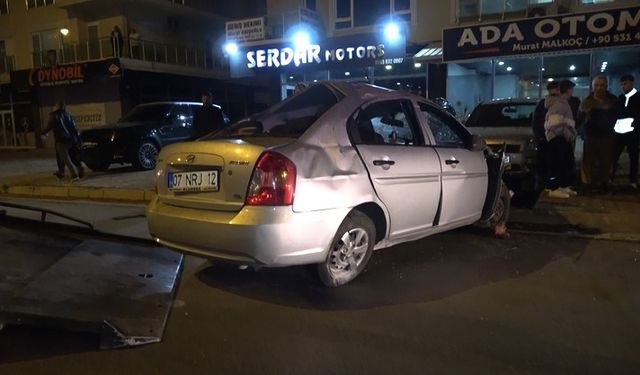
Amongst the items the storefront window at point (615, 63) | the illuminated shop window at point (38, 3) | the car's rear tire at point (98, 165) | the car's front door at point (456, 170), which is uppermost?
the illuminated shop window at point (38, 3)

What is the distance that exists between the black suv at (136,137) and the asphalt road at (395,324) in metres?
7.68

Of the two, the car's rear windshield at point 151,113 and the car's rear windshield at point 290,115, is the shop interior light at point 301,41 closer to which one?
the car's rear windshield at point 151,113

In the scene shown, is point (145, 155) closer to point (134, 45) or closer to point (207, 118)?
point (207, 118)

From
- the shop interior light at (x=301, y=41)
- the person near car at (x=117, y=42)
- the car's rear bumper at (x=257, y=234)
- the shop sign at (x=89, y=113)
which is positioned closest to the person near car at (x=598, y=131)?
the car's rear bumper at (x=257, y=234)

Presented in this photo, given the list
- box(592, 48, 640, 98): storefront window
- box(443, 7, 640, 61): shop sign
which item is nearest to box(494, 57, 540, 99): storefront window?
box(592, 48, 640, 98): storefront window

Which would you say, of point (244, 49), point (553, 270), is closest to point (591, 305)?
point (553, 270)

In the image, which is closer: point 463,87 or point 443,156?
point 443,156

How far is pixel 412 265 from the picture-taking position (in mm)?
5055

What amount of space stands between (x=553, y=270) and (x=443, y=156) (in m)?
1.43

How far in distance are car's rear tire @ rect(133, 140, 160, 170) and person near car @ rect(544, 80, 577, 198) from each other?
875 centimetres

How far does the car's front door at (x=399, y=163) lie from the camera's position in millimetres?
4340

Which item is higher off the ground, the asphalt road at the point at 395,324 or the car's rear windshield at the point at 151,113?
the car's rear windshield at the point at 151,113

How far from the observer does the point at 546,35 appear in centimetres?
1356

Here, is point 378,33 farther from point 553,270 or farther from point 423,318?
point 423,318
